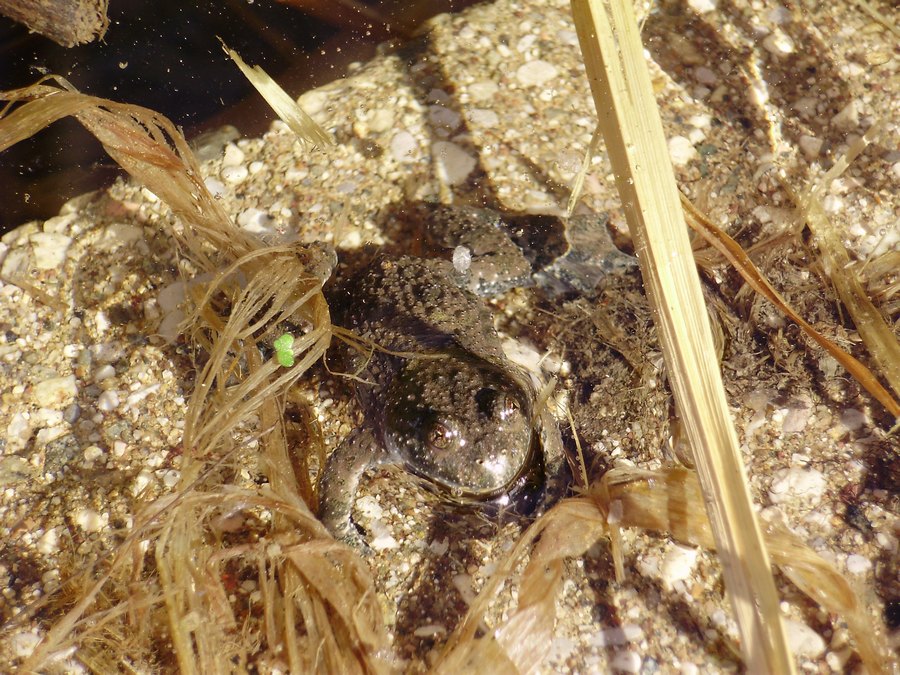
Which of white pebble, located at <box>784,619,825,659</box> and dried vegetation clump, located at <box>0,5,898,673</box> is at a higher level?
dried vegetation clump, located at <box>0,5,898,673</box>

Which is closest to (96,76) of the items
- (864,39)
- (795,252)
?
(795,252)

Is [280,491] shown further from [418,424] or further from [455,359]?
[455,359]

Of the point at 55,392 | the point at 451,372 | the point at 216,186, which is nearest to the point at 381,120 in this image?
the point at 216,186

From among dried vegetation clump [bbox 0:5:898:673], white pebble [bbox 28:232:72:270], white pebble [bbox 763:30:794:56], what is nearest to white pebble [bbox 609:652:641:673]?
dried vegetation clump [bbox 0:5:898:673]

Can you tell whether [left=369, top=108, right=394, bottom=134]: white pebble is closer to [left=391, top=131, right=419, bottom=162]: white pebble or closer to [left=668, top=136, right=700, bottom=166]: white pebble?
[left=391, top=131, right=419, bottom=162]: white pebble

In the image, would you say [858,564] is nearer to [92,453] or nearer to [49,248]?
[92,453]

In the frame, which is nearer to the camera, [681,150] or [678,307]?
[678,307]

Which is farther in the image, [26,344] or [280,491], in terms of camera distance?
[26,344]
